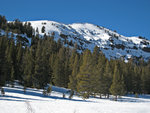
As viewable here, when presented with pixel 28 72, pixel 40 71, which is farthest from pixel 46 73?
pixel 28 72

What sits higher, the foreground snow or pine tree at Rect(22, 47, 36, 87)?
pine tree at Rect(22, 47, 36, 87)

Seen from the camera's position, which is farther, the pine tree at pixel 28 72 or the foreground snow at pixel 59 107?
the pine tree at pixel 28 72

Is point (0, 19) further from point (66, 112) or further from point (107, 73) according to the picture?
point (66, 112)

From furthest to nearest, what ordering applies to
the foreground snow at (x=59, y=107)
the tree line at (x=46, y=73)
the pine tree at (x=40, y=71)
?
1. the pine tree at (x=40, y=71)
2. the tree line at (x=46, y=73)
3. the foreground snow at (x=59, y=107)

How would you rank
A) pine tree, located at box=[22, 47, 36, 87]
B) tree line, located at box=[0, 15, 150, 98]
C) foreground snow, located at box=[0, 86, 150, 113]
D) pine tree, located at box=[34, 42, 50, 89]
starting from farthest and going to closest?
pine tree, located at box=[34, 42, 50, 89], pine tree, located at box=[22, 47, 36, 87], tree line, located at box=[0, 15, 150, 98], foreground snow, located at box=[0, 86, 150, 113]

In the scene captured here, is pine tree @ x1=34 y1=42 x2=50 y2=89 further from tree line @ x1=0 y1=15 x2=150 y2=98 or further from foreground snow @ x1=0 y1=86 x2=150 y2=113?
foreground snow @ x1=0 y1=86 x2=150 y2=113

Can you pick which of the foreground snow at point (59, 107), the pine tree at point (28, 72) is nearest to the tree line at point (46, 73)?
the pine tree at point (28, 72)

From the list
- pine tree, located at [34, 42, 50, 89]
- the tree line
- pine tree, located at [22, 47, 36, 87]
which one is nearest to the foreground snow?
the tree line

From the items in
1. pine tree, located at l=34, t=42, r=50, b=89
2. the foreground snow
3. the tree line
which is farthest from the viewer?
pine tree, located at l=34, t=42, r=50, b=89

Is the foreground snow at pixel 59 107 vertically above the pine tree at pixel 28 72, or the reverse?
the pine tree at pixel 28 72

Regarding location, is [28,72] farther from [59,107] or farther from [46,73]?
[59,107]

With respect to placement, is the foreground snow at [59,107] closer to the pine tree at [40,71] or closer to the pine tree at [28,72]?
the pine tree at [28,72]

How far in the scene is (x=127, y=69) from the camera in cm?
6588

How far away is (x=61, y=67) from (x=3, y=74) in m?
23.2
